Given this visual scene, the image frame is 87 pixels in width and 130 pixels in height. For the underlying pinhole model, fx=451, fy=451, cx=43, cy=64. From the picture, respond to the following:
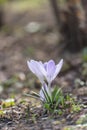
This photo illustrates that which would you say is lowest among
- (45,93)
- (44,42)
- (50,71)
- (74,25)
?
(45,93)

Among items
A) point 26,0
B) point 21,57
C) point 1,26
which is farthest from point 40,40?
point 26,0

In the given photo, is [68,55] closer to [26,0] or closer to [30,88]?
[30,88]

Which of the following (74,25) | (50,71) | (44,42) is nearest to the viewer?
(50,71)

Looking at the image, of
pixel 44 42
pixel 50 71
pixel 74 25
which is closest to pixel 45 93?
pixel 50 71

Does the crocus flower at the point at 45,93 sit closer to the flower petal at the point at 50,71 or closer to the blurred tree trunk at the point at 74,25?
the flower petal at the point at 50,71

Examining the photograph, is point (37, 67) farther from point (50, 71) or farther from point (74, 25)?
point (74, 25)

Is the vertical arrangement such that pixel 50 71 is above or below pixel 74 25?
below

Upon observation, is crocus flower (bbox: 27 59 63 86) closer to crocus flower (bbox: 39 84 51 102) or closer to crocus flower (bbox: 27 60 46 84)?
crocus flower (bbox: 27 60 46 84)

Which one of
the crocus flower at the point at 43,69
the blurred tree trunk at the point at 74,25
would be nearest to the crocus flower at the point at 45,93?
the crocus flower at the point at 43,69
